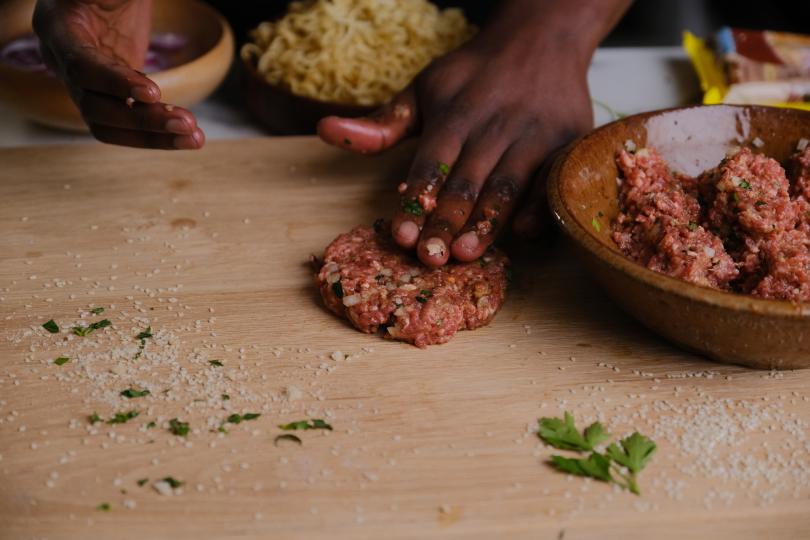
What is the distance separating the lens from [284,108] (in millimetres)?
2607

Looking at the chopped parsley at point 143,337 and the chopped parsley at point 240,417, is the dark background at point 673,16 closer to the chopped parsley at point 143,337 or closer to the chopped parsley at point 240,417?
the chopped parsley at point 143,337

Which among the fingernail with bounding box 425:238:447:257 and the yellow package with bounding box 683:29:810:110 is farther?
the yellow package with bounding box 683:29:810:110

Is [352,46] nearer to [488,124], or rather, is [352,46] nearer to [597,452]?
[488,124]

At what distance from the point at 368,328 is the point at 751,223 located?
0.77 metres

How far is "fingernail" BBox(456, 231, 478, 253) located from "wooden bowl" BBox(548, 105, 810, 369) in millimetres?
193

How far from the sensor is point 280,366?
1722 mm

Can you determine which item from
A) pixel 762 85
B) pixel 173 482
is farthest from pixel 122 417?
pixel 762 85

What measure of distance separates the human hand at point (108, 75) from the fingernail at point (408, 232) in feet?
1.55

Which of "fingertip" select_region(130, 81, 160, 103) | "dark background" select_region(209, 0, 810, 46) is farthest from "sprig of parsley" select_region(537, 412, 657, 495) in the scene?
"dark background" select_region(209, 0, 810, 46)

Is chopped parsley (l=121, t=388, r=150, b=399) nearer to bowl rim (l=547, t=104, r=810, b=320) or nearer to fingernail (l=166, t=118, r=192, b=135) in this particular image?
fingernail (l=166, t=118, r=192, b=135)

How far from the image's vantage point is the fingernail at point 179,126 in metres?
1.89

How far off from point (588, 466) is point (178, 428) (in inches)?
27.8

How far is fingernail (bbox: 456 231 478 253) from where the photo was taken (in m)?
1.86

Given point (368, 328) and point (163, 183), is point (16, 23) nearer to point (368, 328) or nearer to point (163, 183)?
point (163, 183)
